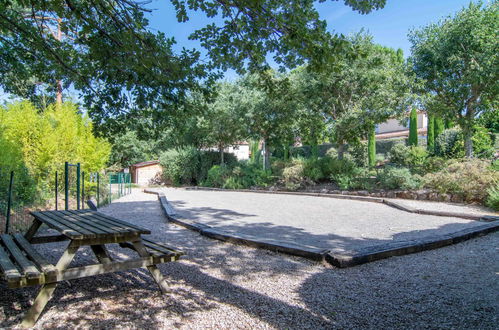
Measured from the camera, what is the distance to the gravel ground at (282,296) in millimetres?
2635

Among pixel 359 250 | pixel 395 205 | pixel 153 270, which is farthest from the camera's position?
pixel 395 205

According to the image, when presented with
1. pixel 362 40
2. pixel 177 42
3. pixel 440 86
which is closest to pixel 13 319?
pixel 177 42

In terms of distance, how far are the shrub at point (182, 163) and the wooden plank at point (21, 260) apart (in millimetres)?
22757

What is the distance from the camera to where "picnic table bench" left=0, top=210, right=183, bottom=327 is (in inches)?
98.7

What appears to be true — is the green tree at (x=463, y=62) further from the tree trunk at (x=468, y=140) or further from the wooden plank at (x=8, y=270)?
the wooden plank at (x=8, y=270)

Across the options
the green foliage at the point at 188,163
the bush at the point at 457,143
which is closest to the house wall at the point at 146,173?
the green foliage at the point at 188,163

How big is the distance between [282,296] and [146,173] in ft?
93.6

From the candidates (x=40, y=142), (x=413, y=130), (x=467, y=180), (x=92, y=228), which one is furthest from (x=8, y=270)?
(x=413, y=130)

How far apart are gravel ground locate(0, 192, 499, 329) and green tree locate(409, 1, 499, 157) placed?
380 inches

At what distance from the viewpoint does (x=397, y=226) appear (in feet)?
23.7

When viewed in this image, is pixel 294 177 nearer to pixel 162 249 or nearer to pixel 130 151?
pixel 162 249

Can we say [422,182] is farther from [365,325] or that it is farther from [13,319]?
[13,319]

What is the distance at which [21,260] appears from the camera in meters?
2.76

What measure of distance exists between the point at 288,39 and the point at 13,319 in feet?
12.5
